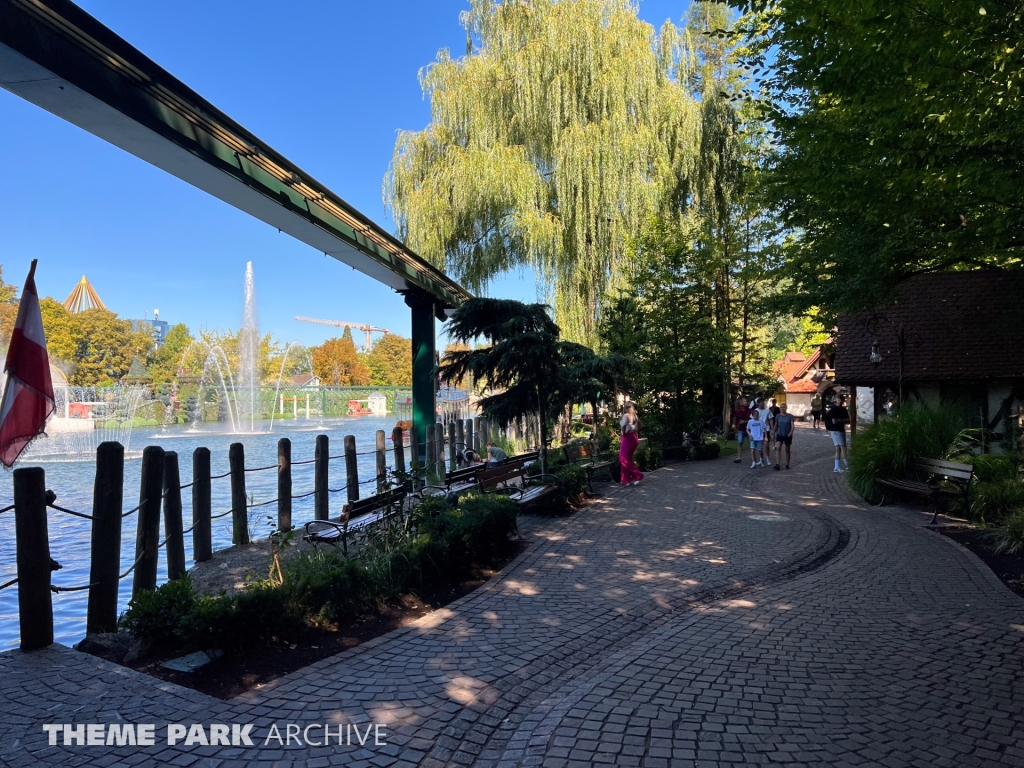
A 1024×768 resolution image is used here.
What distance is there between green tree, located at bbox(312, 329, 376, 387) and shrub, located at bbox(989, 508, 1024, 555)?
7236cm

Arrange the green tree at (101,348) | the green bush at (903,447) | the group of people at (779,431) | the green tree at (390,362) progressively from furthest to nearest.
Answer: the green tree at (390,362) < the green tree at (101,348) < the group of people at (779,431) < the green bush at (903,447)

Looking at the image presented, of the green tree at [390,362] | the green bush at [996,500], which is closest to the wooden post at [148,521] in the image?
the green bush at [996,500]

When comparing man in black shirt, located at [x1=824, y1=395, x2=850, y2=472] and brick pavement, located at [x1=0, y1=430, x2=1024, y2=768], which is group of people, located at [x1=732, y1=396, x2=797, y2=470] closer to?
man in black shirt, located at [x1=824, y1=395, x2=850, y2=472]

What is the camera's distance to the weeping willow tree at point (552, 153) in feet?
65.0

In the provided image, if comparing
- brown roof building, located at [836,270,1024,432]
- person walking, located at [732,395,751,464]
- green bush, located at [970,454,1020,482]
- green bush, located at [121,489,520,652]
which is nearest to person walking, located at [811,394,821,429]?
person walking, located at [732,395,751,464]

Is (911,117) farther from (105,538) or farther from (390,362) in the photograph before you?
(390,362)

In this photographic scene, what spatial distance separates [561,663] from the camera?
16.4 feet

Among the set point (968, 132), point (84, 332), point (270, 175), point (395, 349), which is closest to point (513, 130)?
point (270, 175)

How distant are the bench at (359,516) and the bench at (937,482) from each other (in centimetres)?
745

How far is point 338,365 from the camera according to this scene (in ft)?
258

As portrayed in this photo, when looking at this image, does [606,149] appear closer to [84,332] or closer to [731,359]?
[731,359]

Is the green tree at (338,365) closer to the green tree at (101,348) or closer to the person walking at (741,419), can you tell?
the green tree at (101,348)

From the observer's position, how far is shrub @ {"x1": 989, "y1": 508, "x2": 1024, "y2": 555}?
8297 mm

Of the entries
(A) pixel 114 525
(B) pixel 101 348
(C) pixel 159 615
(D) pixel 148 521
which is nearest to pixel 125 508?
(D) pixel 148 521
